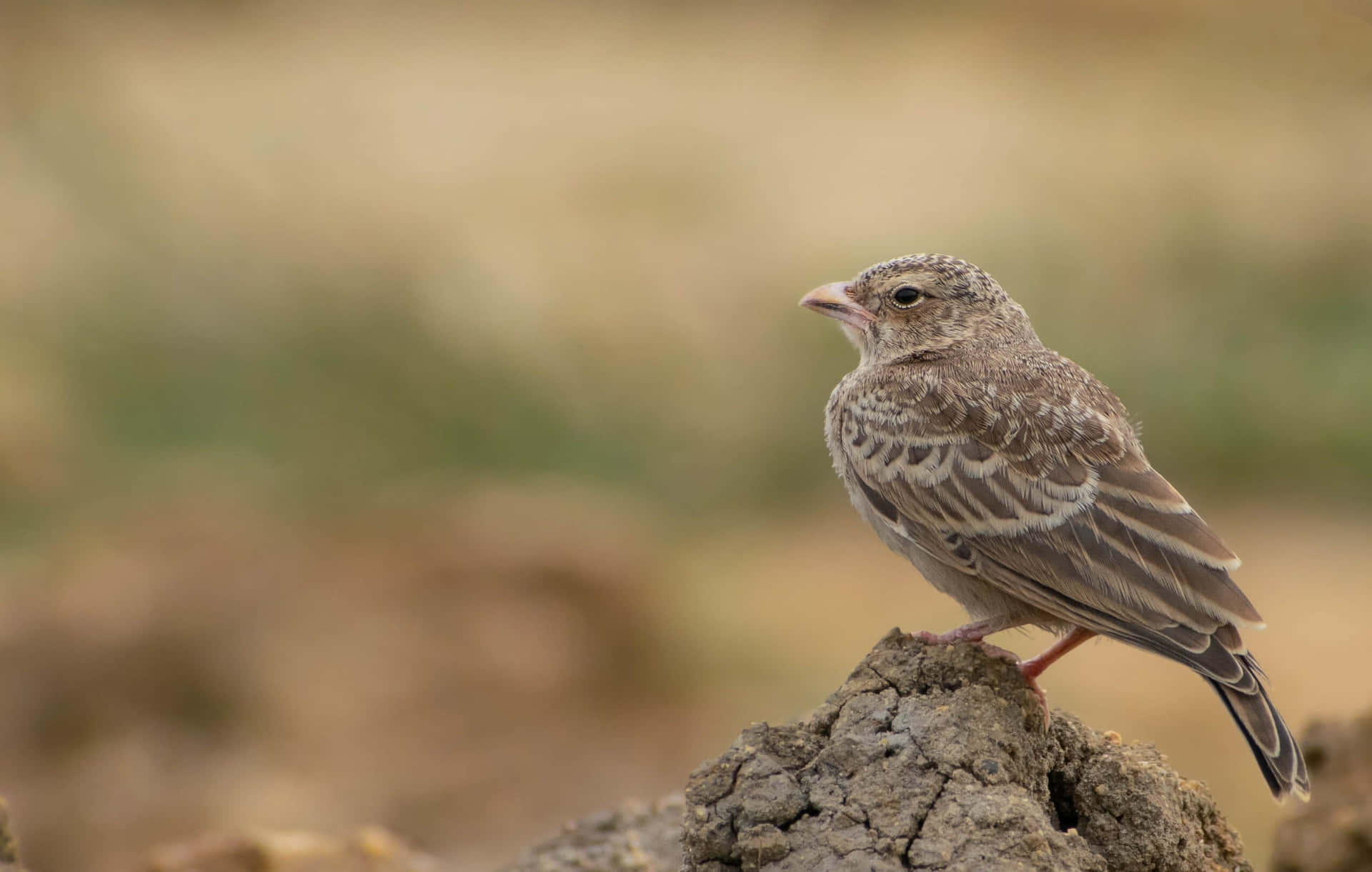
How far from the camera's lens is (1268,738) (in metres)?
4.01

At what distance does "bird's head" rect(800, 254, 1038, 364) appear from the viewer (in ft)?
18.6

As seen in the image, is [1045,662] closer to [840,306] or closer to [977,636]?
[977,636]

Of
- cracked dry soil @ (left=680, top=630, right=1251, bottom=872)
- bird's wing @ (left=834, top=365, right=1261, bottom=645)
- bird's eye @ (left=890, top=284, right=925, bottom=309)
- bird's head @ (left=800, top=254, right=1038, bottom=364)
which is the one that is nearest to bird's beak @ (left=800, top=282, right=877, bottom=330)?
bird's head @ (left=800, top=254, right=1038, bottom=364)

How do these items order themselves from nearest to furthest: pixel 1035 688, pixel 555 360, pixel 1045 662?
pixel 1035 688 → pixel 1045 662 → pixel 555 360

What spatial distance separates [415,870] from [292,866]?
0.61m

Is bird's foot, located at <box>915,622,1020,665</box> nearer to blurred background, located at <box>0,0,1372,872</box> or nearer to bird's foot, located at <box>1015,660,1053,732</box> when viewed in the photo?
bird's foot, located at <box>1015,660,1053,732</box>

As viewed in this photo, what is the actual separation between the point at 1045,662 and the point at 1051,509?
0.51 m

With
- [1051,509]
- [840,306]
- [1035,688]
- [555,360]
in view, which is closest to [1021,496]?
[1051,509]

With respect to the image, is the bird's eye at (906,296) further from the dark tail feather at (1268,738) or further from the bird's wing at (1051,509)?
the dark tail feather at (1268,738)

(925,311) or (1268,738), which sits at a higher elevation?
(925,311)

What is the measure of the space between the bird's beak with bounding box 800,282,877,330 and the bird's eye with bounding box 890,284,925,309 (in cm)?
12

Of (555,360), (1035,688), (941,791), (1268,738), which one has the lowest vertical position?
(1268,738)

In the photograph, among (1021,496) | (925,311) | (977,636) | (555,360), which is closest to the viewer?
(977,636)

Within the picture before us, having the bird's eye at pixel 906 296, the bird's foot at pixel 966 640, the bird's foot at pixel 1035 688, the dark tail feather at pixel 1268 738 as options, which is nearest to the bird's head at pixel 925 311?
the bird's eye at pixel 906 296
